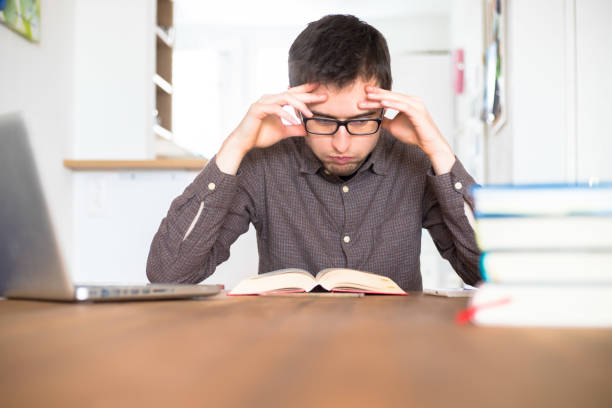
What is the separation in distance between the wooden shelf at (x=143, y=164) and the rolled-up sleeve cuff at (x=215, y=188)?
939 mm

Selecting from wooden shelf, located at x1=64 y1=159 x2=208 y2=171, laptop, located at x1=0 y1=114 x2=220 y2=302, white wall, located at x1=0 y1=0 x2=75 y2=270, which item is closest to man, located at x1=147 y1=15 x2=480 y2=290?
laptop, located at x1=0 y1=114 x2=220 y2=302

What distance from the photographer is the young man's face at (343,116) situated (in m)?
1.18

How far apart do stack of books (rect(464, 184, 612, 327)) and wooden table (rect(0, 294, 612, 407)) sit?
30 millimetres

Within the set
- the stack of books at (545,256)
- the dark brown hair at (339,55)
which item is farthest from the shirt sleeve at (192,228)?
the stack of books at (545,256)

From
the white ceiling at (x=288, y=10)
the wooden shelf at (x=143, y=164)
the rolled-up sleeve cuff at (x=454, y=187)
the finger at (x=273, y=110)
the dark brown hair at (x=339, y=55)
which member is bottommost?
the rolled-up sleeve cuff at (x=454, y=187)

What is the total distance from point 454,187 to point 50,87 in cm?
194

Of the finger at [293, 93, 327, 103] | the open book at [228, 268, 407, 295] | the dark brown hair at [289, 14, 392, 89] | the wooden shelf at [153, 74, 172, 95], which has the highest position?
the wooden shelf at [153, 74, 172, 95]

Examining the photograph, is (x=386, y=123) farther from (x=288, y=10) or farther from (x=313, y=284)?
(x=288, y=10)

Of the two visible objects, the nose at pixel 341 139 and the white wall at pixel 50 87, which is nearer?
the nose at pixel 341 139

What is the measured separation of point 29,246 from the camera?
0.63 metres

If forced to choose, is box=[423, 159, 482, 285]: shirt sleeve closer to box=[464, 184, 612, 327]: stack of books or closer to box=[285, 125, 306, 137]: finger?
box=[285, 125, 306, 137]: finger

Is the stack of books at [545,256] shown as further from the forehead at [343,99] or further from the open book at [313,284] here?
the forehead at [343,99]

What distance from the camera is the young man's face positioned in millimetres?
1178

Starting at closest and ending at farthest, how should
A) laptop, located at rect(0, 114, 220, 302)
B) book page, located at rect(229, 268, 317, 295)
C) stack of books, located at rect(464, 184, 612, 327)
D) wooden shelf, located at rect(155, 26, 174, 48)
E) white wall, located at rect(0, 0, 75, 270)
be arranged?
stack of books, located at rect(464, 184, 612, 327), laptop, located at rect(0, 114, 220, 302), book page, located at rect(229, 268, 317, 295), white wall, located at rect(0, 0, 75, 270), wooden shelf, located at rect(155, 26, 174, 48)
